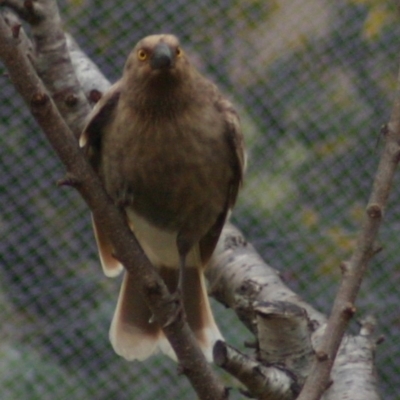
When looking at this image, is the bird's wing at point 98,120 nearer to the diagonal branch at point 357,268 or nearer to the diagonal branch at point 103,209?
the diagonal branch at point 103,209

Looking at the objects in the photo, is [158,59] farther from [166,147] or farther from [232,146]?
[232,146]

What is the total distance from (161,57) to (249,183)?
4.72 feet

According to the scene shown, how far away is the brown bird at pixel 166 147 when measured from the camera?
6.53 feet

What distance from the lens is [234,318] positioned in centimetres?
298

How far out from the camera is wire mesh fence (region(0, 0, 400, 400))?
116 inches

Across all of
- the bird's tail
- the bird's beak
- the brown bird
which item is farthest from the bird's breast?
the bird's tail

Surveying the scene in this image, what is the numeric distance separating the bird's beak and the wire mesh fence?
110 centimetres

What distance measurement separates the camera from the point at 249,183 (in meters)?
3.36

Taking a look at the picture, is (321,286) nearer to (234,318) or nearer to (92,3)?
(234,318)

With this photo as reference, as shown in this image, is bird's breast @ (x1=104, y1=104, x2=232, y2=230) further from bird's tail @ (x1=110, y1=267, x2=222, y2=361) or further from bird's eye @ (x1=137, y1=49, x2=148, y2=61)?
bird's tail @ (x1=110, y1=267, x2=222, y2=361)

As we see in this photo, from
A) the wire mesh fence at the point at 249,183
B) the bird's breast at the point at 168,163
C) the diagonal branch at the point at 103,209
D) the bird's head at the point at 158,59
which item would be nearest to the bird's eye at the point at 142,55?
the bird's head at the point at 158,59

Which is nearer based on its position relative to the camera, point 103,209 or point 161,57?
point 103,209

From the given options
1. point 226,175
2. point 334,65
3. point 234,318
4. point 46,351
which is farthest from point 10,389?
point 334,65

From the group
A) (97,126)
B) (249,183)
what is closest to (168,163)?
(97,126)
